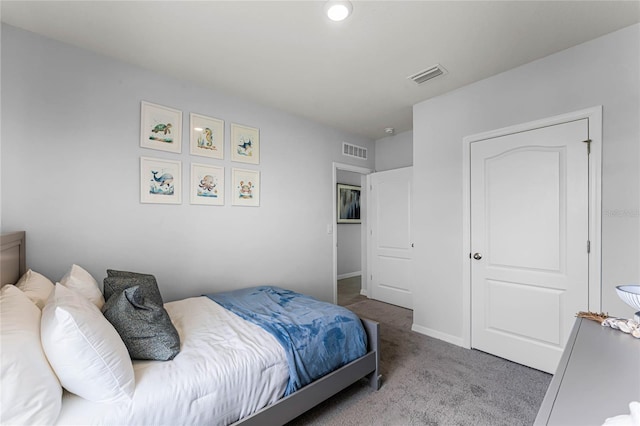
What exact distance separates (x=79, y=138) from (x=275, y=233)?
6.44 ft

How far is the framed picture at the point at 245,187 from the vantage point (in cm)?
299

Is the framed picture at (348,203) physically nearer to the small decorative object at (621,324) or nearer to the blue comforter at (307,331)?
the blue comforter at (307,331)

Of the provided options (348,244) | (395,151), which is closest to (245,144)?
(395,151)

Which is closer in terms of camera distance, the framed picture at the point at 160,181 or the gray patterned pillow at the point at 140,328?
the gray patterned pillow at the point at 140,328

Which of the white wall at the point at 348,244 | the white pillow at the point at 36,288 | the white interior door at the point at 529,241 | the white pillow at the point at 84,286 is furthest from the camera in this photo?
the white wall at the point at 348,244

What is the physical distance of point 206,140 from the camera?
2.79m

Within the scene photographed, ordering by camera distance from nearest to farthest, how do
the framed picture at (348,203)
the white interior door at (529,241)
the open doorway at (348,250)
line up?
the white interior door at (529,241)
the open doorway at (348,250)
the framed picture at (348,203)

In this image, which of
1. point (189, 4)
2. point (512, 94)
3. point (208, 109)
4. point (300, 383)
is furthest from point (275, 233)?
point (512, 94)

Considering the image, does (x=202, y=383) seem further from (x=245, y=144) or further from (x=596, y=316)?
(x=245, y=144)

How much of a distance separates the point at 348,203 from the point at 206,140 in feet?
11.7

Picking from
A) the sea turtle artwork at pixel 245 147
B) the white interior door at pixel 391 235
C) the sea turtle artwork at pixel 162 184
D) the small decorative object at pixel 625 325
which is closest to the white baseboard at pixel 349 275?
the white interior door at pixel 391 235

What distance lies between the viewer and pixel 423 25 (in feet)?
6.17

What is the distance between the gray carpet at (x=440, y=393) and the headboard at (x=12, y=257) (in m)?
1.90

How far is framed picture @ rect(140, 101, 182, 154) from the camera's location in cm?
243
